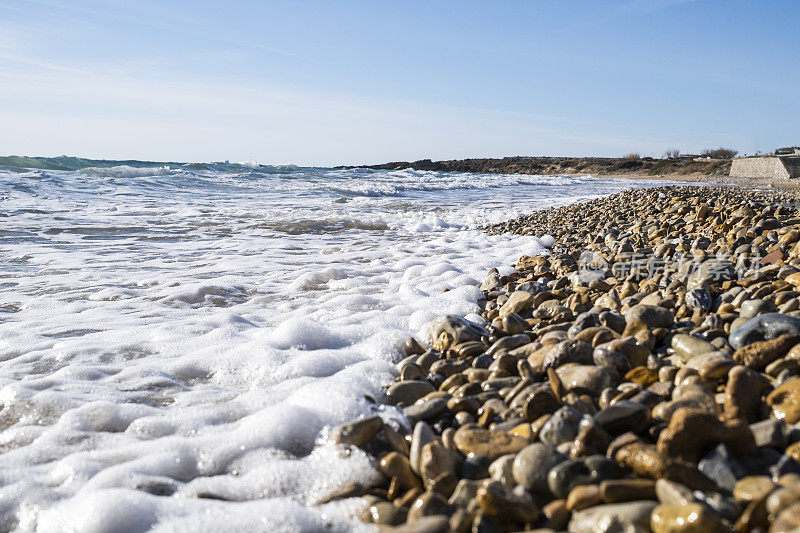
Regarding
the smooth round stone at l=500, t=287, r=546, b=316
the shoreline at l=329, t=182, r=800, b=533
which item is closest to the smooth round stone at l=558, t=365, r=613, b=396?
the shoreline at l=329, t=182, r=800, b=533

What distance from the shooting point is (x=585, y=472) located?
1.31 meters

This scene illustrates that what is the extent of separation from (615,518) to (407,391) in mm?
1089

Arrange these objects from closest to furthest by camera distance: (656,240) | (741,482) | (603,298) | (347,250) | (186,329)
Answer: (741,482) < (603,298) < (186,329) < (656,240) < (347,250)

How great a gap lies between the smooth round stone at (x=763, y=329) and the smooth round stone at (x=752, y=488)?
0.80 m

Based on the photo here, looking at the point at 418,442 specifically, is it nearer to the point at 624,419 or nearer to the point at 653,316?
the point at 624,419

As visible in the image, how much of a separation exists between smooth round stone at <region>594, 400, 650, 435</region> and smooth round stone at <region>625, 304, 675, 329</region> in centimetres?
81

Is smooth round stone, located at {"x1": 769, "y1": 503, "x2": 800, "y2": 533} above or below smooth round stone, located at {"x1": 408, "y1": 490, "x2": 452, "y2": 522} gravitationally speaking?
above

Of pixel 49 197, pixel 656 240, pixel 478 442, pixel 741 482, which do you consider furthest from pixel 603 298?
pixel 49 197

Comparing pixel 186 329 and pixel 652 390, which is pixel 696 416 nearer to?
pixel 652 390

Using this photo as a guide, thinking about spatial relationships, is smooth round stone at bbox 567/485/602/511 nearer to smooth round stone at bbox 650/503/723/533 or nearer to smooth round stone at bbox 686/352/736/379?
smooth round stone at bbox 650/503/723/533

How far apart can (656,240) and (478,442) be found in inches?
142

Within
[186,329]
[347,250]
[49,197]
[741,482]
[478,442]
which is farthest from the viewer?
[49,197]

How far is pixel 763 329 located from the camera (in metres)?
1.86

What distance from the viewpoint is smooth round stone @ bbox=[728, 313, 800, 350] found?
71.1 inches
